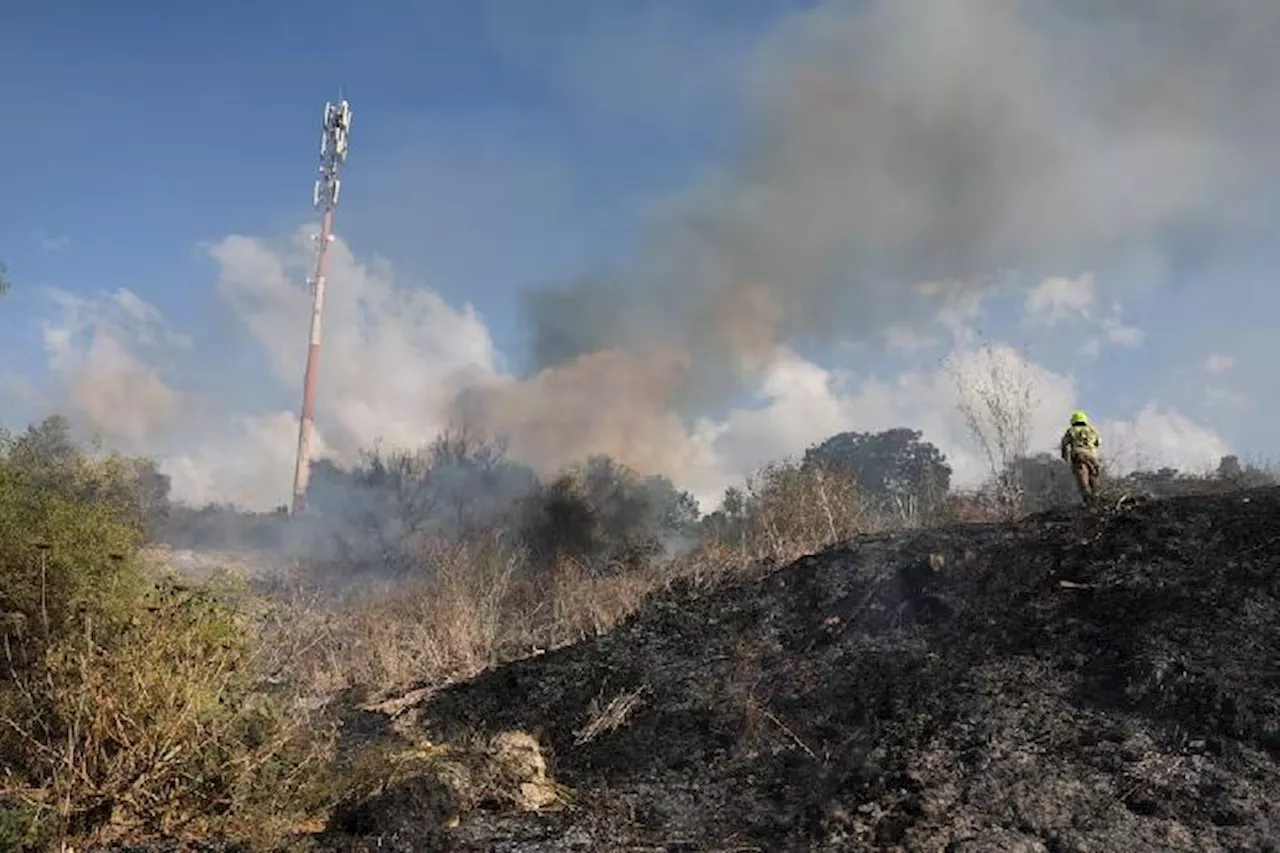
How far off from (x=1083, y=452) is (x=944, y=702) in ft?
20.3

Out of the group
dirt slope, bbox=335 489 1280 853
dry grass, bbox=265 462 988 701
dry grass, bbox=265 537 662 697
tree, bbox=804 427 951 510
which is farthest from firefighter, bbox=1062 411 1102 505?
tree, bbox=804 427 951 510

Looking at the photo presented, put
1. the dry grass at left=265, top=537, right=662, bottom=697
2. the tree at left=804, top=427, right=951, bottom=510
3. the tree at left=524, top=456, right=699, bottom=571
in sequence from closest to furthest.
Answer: the dry grass at left=265, top=537, right=662, bottom=697, the tree at left=524, top=456, right=699, bottom=571, the tree at left=804, top=427, right=951, bottom=510

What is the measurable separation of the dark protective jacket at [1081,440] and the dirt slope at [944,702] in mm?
1480

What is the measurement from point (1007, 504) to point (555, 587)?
368 inches

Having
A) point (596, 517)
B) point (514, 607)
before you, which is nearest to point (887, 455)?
point (596, 517)

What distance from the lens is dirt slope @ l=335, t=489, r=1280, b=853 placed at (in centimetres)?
750

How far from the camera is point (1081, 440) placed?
1402 cm

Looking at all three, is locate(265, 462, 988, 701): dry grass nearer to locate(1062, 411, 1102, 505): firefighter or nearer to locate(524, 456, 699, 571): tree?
locate(1062, 411, 1102, 505): firefighter

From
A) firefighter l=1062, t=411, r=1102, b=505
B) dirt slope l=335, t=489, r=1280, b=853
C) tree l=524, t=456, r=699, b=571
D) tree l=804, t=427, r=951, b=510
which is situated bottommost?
dirt slope l=335, t=489, r=1280, b=853

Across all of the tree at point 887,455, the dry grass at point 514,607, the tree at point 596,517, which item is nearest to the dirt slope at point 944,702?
the dry grass at point 514,607

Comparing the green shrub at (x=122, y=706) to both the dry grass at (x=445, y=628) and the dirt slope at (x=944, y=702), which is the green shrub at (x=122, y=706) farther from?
the dry grass at (x=445, y=628)

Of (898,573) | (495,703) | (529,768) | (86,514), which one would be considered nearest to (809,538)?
(898,573)

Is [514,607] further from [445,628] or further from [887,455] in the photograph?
[887,455]

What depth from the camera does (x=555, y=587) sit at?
2069 cm
